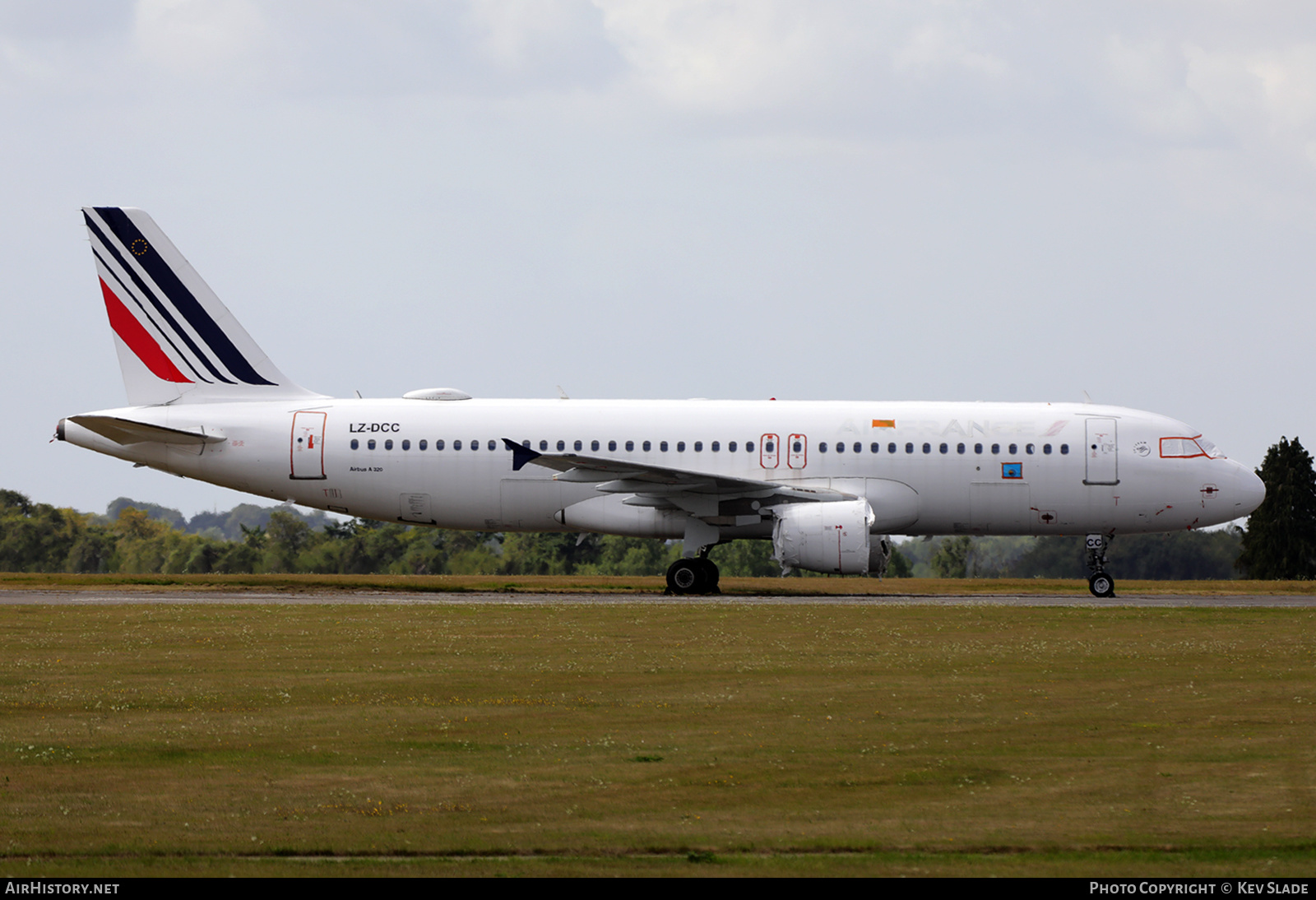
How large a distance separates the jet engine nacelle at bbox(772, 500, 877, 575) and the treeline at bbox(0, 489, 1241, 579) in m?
15.9

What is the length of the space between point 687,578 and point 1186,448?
11300mm

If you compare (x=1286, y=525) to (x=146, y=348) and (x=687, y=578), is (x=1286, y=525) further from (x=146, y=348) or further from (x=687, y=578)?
(x=146, y=348)

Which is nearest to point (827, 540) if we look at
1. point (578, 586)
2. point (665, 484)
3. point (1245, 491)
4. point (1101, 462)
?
point (665, 484)

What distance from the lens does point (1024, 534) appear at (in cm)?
3256

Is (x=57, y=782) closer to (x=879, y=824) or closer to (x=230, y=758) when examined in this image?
(x=230, y=758)

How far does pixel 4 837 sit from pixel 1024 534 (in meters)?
27.1

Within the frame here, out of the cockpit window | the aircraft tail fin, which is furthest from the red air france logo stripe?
the cockpit window

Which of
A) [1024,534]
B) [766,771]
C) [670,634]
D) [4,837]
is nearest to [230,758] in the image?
[4,837]

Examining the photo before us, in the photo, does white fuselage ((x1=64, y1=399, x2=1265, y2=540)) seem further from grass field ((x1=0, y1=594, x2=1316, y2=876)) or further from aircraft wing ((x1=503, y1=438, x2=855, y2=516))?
grass field ((x1=0, y1=594, x2=1316, y2=876))

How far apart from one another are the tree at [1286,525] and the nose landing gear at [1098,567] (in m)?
24.7

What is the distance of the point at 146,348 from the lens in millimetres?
32594

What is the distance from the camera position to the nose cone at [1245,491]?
1214 inches

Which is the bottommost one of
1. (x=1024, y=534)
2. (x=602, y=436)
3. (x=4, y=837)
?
(x=4, y=837)

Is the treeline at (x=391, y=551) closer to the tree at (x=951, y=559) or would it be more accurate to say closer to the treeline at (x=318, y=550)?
the treeline at (x=318, y=550)
